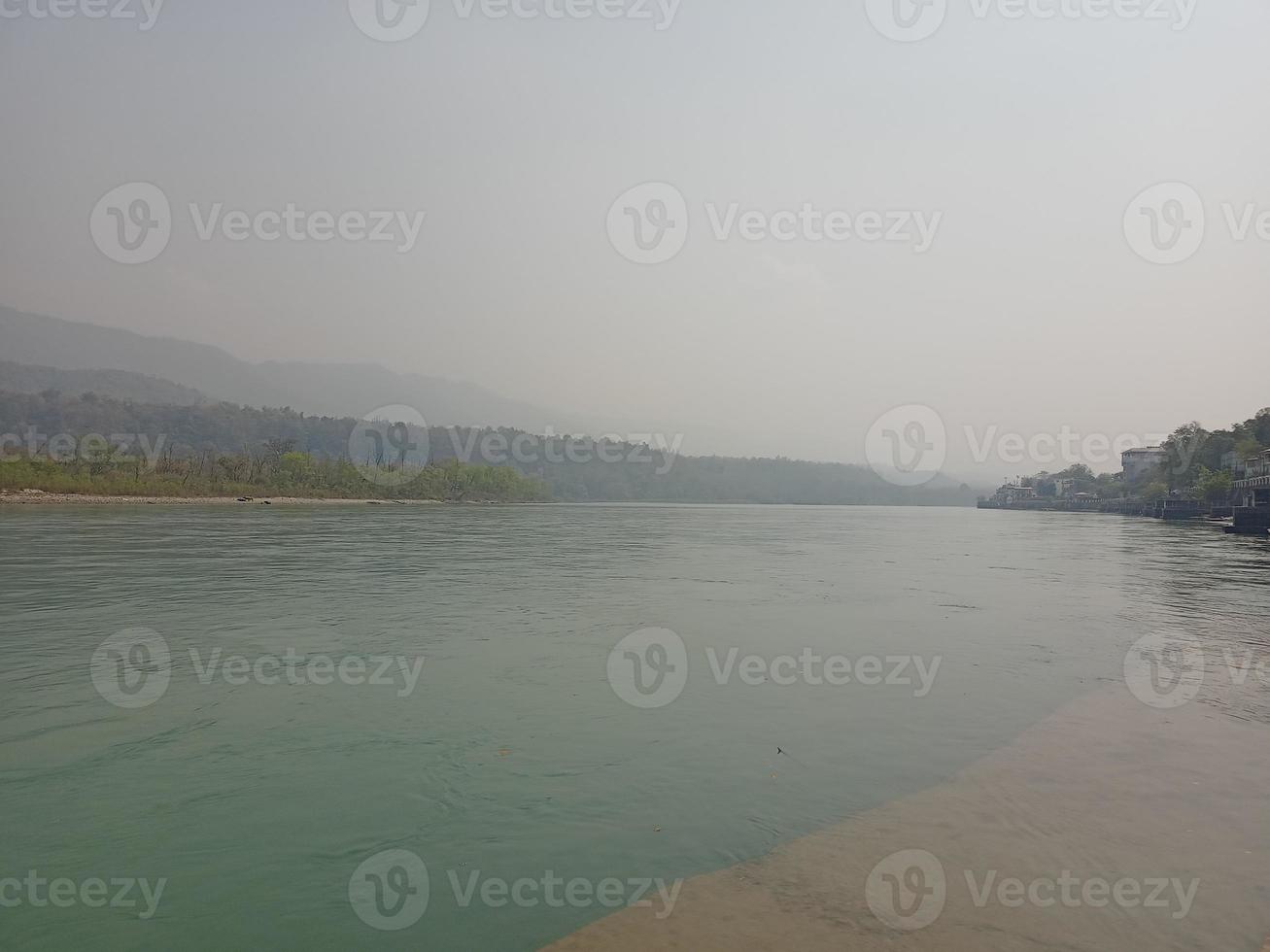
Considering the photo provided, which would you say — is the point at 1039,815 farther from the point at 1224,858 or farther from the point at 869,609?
the point at 869,609

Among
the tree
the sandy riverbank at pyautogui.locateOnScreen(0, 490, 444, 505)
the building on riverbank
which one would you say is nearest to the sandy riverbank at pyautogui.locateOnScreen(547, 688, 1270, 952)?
the building on riverbank

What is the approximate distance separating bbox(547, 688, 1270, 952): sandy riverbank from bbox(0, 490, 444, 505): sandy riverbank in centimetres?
8968

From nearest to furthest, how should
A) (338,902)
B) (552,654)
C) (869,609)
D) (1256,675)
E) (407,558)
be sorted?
(338,902) → (1256,675) → (552,654) → (869,609) → (407,558)

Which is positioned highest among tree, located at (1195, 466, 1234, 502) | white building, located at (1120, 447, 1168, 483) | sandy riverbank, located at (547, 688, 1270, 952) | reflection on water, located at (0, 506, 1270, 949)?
white building, located at (1120, 447, 1168, 483)

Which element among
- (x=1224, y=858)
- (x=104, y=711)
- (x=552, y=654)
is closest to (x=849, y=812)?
(x=1224, y=858)

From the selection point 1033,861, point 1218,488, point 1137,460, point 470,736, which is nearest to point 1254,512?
point 1218,488

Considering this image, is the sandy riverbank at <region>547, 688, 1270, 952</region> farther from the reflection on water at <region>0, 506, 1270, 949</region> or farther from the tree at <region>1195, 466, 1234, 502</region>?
the tree at <region>1195, 466, 1234, 502</region>

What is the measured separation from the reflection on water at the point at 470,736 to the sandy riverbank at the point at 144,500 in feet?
232

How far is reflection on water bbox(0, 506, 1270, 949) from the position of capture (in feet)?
17.5

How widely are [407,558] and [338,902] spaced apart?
27.2 metres

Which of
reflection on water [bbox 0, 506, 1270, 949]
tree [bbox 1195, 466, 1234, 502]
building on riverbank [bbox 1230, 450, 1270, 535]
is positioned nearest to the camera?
reflection on water [bbox 0, 506, 1270, 949]

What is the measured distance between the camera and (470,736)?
825 cm

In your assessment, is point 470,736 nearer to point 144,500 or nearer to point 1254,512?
point 1254,512

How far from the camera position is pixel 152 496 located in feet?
299
